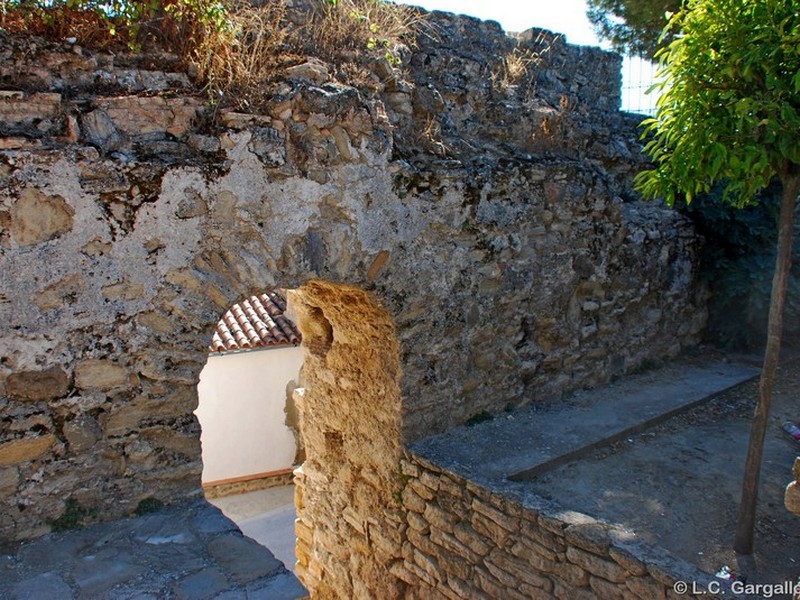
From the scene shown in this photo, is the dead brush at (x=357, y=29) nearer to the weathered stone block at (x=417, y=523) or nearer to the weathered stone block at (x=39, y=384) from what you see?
the weathered stone block at (x=39, y=384)

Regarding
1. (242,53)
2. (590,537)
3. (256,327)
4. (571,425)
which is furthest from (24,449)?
(256,327)

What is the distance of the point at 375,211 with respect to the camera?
3.34m

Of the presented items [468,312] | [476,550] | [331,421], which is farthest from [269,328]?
[476,550]

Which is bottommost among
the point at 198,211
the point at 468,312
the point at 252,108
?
the point at 468,312

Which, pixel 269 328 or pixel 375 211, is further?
pixel 269 328

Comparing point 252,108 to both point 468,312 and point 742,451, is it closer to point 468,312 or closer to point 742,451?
point 468,312

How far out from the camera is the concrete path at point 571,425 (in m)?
3.55

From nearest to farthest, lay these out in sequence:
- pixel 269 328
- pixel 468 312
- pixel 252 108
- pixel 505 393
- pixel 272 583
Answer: pixel 272 583, pixel 252 108, pixel 468 312, pixel 505 393, pixel 269 328

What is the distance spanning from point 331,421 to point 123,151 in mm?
2218

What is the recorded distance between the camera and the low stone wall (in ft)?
8.59

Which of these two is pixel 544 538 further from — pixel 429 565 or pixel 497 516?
pixel 429 565

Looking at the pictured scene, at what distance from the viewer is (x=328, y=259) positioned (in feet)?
10.5

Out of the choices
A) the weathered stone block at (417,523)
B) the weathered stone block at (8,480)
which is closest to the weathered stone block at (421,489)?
the weathered stone block at (417,523)

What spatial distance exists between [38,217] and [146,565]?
1.38 metres
